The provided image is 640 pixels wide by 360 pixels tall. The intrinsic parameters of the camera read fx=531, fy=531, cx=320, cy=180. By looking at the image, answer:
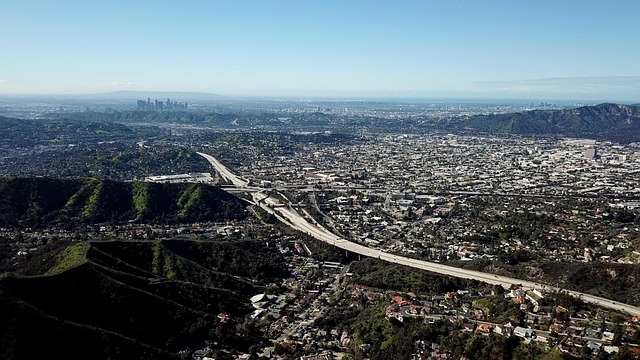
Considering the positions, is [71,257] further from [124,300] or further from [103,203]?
[103,203]

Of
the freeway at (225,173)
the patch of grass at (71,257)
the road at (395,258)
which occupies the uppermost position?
the patch of grass at (71,257)

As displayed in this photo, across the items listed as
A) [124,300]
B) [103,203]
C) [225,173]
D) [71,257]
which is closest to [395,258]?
[124,300]

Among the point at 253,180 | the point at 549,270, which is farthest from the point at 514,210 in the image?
the point at 253,180

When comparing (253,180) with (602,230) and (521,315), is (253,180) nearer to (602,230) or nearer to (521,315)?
(602,230)

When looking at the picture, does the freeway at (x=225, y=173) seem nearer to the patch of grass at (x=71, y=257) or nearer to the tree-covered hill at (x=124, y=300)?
the tree-covered hill at (x=124, y=300)

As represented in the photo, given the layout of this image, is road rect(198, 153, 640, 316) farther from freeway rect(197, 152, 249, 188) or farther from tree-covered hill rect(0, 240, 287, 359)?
freeway rect(197, 152, 249, 188)

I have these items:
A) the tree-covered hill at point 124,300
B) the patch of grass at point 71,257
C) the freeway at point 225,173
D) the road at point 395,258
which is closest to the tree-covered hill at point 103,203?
the road at point 395,258

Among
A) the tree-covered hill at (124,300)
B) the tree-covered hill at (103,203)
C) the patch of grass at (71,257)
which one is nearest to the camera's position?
the tree-covered hill at (124,300)
